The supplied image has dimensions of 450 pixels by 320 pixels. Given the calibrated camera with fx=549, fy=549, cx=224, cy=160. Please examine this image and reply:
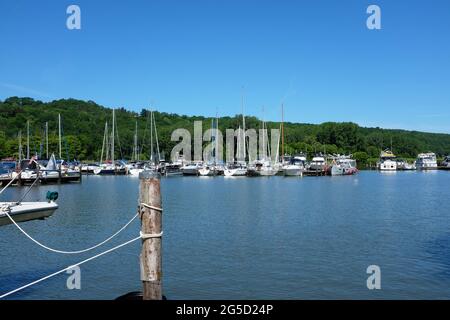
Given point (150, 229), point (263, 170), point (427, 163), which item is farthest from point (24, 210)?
point (427, 163)

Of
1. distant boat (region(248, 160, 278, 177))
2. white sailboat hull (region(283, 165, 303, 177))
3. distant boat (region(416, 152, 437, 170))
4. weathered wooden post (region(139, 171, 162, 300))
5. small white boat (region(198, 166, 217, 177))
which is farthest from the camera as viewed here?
distant boat (region(416, 152, 437, 170))

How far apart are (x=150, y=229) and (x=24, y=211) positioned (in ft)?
24.9

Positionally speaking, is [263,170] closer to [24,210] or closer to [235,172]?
[235,172]

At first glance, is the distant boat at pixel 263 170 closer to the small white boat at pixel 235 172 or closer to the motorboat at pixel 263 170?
the motorboat at pixel 263 170

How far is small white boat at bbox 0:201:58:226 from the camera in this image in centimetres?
1714

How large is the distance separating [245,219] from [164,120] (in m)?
147

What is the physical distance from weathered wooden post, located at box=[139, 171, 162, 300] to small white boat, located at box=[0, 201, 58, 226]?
7.13 m

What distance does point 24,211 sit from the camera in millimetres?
17656

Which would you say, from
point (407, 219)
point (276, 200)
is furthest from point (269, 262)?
point (276, 200)

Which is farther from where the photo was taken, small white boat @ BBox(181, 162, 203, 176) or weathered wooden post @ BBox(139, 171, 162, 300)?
small white boat @ BBox(181, 162, 203, 176)

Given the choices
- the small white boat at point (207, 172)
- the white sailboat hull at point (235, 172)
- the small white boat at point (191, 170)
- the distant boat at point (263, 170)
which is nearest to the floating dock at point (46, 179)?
the white sailboat hull at point (235, 172)

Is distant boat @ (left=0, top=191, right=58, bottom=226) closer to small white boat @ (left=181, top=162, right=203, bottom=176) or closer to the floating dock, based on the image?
the floating dock

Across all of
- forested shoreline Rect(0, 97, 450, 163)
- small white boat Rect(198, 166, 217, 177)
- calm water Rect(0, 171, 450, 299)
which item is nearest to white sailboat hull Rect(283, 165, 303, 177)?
small white boat Rect(198, 166, 217, 177)

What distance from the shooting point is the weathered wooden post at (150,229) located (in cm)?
1175
